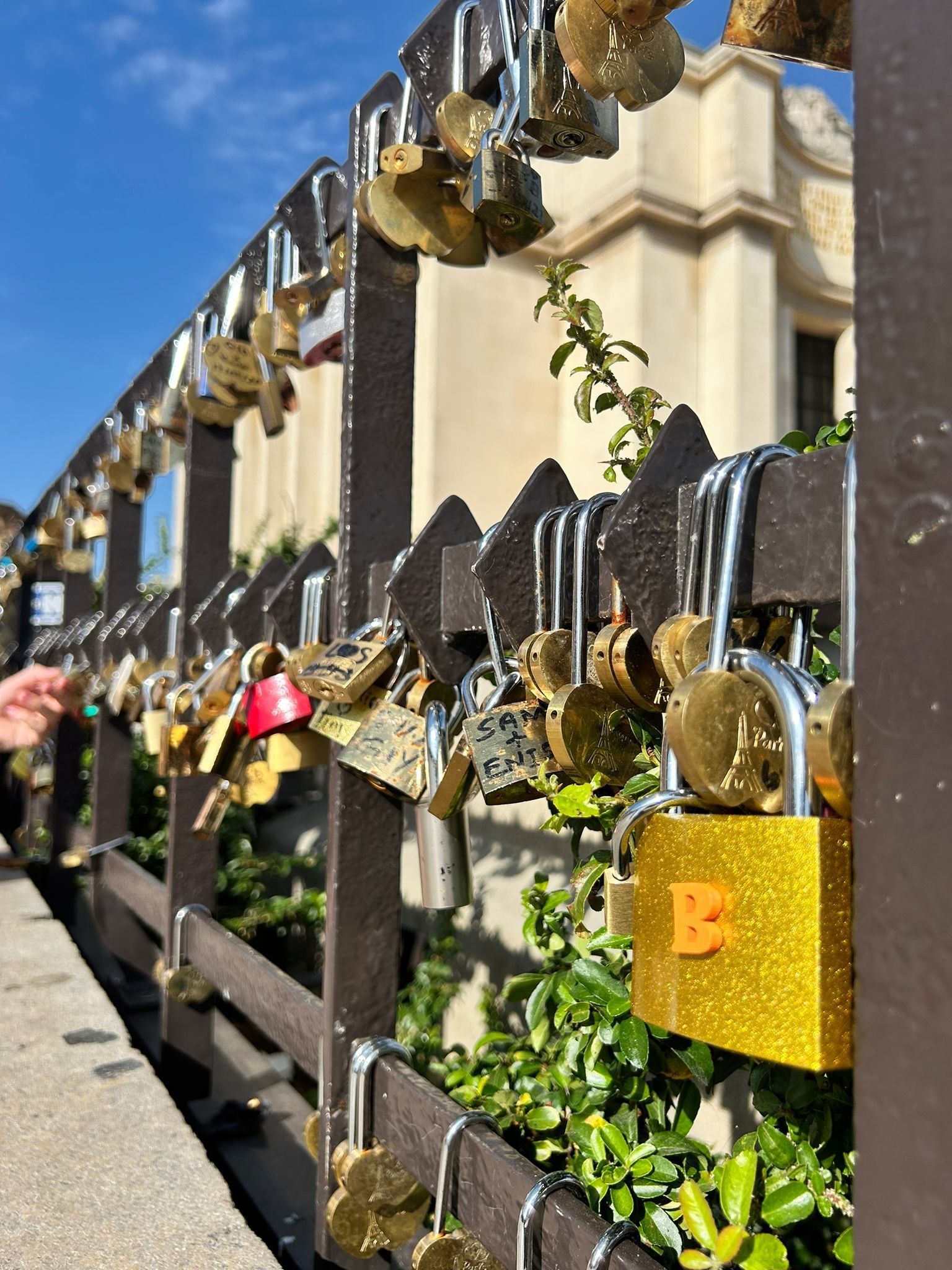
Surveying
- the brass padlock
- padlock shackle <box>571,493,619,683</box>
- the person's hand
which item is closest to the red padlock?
the brass padlock

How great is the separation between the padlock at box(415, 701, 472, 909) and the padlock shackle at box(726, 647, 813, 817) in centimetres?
63

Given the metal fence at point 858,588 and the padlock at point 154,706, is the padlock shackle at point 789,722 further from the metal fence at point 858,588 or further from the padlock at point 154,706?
the padlock at point 154,706

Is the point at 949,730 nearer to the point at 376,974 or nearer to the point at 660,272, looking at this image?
the point at 376,974

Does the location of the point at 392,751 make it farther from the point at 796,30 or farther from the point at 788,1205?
the point at 796,30

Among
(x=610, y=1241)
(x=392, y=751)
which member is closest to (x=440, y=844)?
(x=392, y=751)

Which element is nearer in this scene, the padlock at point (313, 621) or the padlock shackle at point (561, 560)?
the padlock shackle at point (561, 560)

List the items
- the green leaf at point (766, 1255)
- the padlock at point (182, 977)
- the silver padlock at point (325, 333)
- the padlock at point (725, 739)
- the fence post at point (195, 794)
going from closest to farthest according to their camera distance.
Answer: the padlock at point (725, 739) → the green leaf at point (766, 1255) → the silver padlock at point (325, 333) → the padlock at point (182, 977) → the fence post at point (195, 794)

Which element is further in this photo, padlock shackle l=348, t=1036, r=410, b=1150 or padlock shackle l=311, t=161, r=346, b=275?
padlock shackle l=311, t=161, r=346, b=275

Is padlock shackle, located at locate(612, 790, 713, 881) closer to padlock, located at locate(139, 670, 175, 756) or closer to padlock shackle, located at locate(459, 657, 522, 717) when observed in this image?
padlock shackle, located at locate(459, 657, 522, 717)

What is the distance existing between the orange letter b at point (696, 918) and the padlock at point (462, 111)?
38.5 inches

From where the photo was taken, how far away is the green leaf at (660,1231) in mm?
1077

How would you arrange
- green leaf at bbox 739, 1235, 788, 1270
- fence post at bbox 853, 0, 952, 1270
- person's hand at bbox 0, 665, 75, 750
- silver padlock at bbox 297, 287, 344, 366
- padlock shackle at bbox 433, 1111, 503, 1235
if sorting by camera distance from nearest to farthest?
1. fence post at bbox 853, 0, 952, 1270
2. green leaf at bbox 739, 1235, 788, 1270
3. padlock shackle at bbox 433, 1111, 503, 1235
4. silver padlock at bbox 297, 287, 344, 366
5. person's hand at bbox 0, 665, 75, 750

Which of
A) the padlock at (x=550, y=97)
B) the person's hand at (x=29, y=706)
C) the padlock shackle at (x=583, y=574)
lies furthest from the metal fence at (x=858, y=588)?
the person's hand at (x=29, y=706)

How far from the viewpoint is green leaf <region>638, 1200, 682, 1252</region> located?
1077 millimetres
